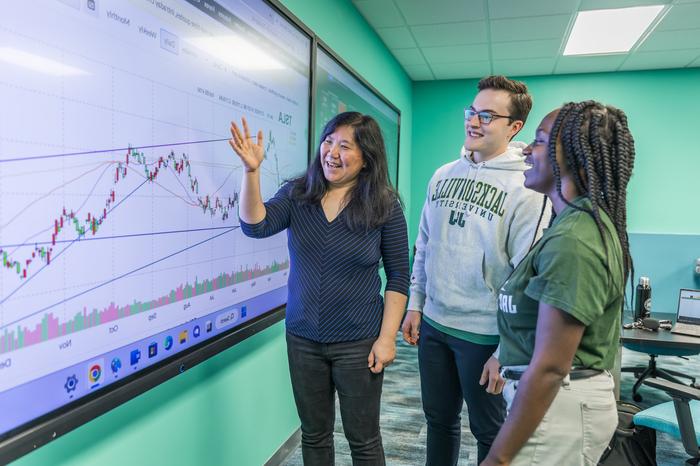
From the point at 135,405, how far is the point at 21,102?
29.2 inches

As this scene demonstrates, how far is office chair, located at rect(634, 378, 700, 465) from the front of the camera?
5.27 ft

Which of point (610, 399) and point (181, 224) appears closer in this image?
point (610, 399)

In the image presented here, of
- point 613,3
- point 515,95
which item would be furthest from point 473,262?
point 613,3

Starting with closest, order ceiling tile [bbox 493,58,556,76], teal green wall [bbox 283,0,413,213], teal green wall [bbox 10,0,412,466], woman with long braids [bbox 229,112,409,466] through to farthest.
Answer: teal green wall [bbox 10,0,412,466] < woman with long braids [bbox 229,112,409,466] < teal green wall [bbox 283,0,413,213] < ceiling tile [bbox 493,58,556,76]

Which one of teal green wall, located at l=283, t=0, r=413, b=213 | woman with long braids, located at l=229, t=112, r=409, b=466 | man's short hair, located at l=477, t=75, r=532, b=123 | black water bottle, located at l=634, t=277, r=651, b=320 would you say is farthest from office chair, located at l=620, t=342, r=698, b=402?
teal green wall, located at l=283, t=0, r=413, b=213

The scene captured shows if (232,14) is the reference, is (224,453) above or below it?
below

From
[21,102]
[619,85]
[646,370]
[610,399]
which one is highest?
[619,85]

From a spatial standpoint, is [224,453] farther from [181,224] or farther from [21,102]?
[21,102]

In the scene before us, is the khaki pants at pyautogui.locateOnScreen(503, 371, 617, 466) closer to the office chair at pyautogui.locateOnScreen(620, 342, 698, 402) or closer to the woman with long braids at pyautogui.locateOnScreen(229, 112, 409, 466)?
the woman with long braids at pyautogui.locateOnScreen(229, 112, 409, 466)

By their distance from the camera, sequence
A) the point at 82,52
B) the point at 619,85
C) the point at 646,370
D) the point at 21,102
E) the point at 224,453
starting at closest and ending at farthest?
the point at 21,102 < the point at 82,52 < the point at 224,453 < the point at 646,370 < the point at 619,85

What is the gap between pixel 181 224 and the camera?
4.07 ft

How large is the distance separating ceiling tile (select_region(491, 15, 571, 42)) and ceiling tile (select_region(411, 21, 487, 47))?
0.30 feet

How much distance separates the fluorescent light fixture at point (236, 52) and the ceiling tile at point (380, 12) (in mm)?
1450

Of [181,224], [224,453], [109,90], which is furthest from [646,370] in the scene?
[109,90]
